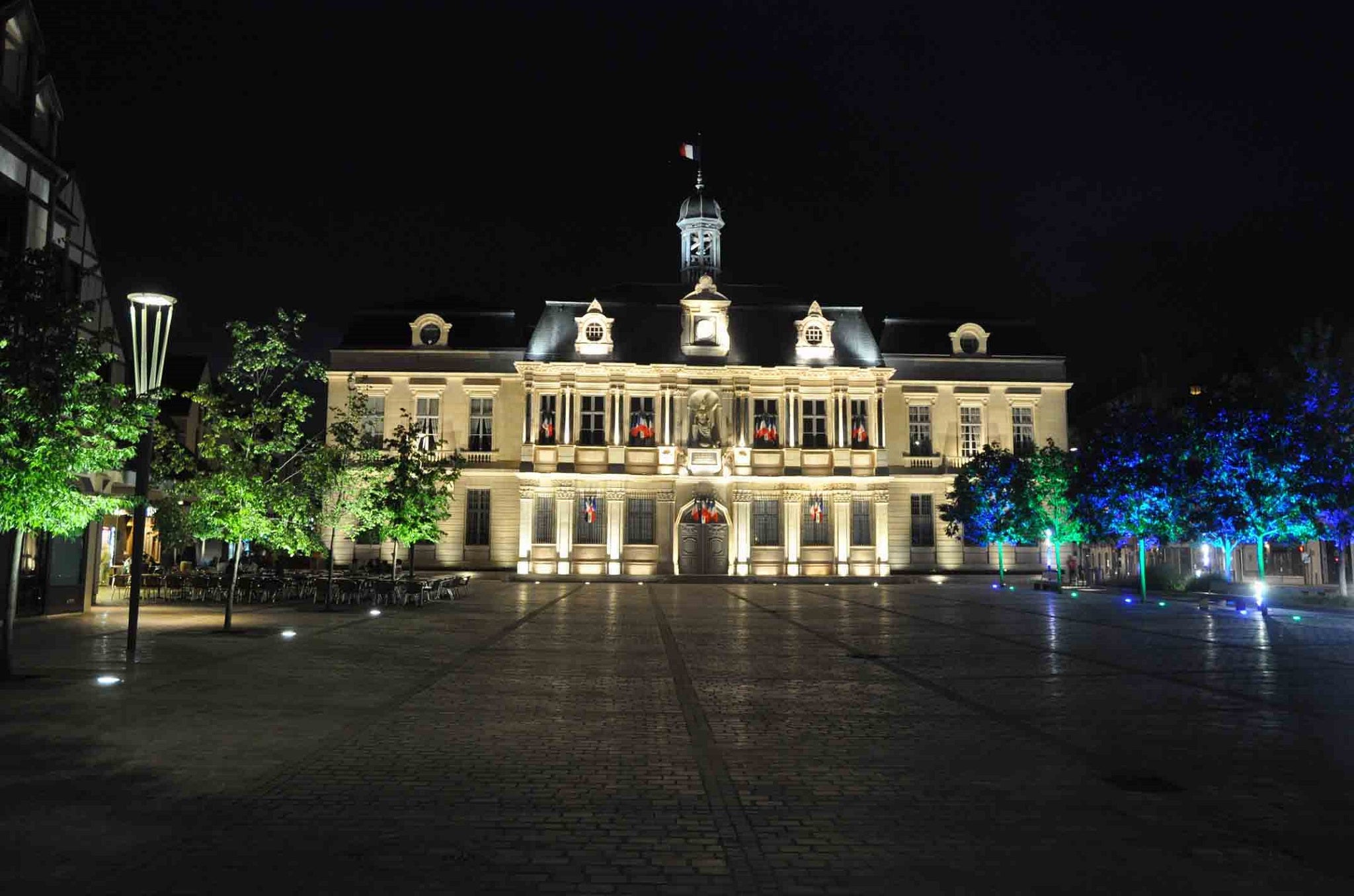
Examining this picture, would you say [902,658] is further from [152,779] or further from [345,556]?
[345,556]

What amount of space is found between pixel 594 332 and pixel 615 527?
10.6m

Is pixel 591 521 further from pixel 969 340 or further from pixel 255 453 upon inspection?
pixel 255 453

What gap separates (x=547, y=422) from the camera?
180 ft

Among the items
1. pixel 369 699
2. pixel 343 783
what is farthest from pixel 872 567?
pixel 343 783

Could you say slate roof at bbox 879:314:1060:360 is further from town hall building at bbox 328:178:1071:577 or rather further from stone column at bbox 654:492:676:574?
stone column at bbox 654:492:676:574

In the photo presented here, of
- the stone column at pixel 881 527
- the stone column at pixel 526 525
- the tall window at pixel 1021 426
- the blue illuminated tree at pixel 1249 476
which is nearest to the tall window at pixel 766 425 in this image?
the stone column at pixel 881 527

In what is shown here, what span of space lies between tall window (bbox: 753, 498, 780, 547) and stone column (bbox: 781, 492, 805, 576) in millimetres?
429

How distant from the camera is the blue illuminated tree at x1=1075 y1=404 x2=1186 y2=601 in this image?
116 feet

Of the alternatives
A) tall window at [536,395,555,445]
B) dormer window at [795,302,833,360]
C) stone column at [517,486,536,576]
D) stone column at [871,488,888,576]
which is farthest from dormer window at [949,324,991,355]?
stone column at [517,486,536,576]

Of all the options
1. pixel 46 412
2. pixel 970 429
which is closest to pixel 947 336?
pixel 970 429

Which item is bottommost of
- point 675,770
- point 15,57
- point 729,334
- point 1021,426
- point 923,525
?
point 675,770

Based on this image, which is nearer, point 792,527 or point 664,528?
point 664,528

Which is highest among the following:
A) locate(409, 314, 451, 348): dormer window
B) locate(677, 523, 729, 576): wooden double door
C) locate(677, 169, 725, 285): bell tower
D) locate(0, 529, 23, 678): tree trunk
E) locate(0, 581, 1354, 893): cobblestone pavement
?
locate(677, 169, 725, 285): bell tower

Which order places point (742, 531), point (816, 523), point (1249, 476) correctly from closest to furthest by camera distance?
1. point (1249, 476)
2. point (742, 531)
3. point (816, 523)
